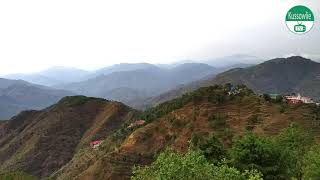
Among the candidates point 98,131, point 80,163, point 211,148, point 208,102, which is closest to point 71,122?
point 98,131

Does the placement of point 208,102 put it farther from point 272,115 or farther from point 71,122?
point 71,122

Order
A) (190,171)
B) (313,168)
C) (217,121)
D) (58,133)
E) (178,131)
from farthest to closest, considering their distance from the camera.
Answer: (58,133)
(178,131)
(217,121)
(313,168)
(190,171)

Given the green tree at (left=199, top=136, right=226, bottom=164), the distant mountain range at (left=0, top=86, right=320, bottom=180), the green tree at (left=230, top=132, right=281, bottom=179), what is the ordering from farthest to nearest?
the distant mountain range at (left=0, top=86, right=320, bottom=180)
the green tree at (left=199, top=136, right=226, bottom=164)
the green tree at (left=230, top=132, right=281, bottom=179)

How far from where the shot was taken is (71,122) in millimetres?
176125

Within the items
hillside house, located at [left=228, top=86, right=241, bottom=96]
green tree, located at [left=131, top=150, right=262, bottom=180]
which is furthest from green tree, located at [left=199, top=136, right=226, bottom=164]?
hillside house, located at [left=228, top=86, right=241, bottom=96]

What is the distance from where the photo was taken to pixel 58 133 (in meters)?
168

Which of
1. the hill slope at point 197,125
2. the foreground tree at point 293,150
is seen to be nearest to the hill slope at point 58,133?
the hill slope at point 197,125

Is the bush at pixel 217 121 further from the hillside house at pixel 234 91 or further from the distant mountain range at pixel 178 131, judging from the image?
the hillside house at pixel 234 91

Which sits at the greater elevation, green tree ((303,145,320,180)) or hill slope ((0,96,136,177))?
green tree ((303,145,320,180))

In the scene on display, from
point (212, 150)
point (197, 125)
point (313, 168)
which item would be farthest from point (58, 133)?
point (313, 168)

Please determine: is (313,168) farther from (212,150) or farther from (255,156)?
(212,150)

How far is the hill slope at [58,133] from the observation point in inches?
6033

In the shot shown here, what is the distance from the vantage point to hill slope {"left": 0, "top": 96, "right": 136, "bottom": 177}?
503 feet

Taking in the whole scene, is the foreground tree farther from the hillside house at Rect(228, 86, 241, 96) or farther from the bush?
the hillside house at Rect(228, 86, 241, 96)
